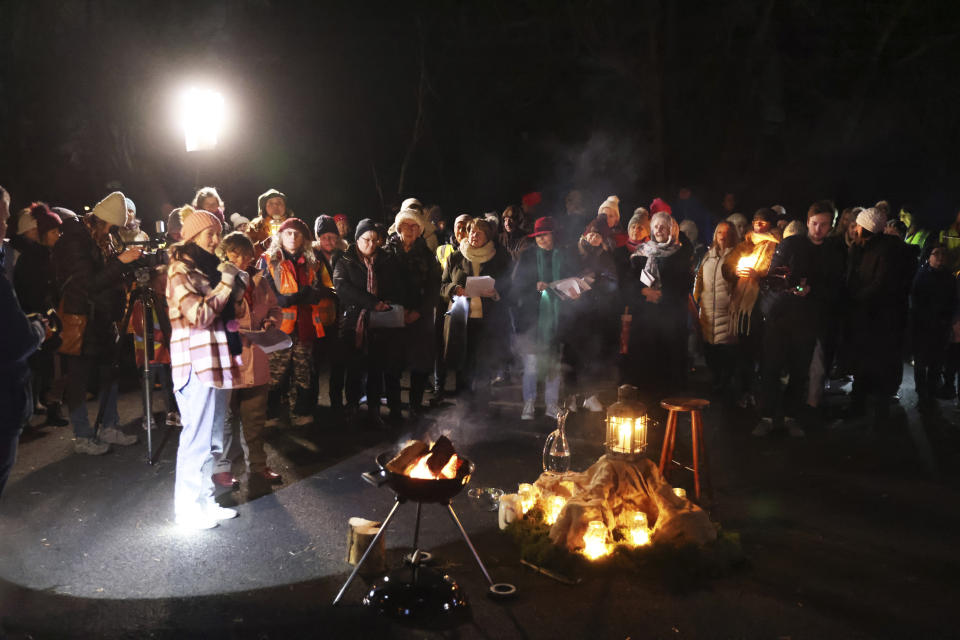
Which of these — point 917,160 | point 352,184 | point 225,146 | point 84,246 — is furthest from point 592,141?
point 84,246

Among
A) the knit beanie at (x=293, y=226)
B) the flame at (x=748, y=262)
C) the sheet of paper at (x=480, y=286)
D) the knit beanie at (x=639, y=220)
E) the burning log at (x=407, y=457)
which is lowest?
the burning log at (x=407, y=457)

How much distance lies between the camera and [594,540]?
15.8 ft

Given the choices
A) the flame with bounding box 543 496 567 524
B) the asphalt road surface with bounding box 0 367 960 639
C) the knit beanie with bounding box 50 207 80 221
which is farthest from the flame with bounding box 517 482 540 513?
the knit beanie with bounding box 50 207 80 221

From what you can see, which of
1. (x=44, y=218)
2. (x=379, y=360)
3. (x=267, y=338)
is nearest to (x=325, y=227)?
(x=379, y=360)

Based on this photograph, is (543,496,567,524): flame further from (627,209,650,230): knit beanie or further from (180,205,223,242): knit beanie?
(627,209,650,230): knit beanie

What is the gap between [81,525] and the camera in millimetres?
5504

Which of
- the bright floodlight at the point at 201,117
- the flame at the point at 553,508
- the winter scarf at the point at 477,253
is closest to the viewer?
the flame at the point at 553,508

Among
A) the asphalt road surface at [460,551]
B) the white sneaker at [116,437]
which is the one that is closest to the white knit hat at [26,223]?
the asphalt road surface at [460,551]

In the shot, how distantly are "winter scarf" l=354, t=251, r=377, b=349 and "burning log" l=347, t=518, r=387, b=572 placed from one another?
11.7ft

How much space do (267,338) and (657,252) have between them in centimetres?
440

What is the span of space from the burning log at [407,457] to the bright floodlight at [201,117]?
22.6 feet

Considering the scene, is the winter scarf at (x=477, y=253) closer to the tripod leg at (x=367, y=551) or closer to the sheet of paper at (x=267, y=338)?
the sheet of paper at (x=267, y=338)

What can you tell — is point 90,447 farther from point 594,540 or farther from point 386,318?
point 594,540

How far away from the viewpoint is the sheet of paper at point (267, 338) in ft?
18.9
